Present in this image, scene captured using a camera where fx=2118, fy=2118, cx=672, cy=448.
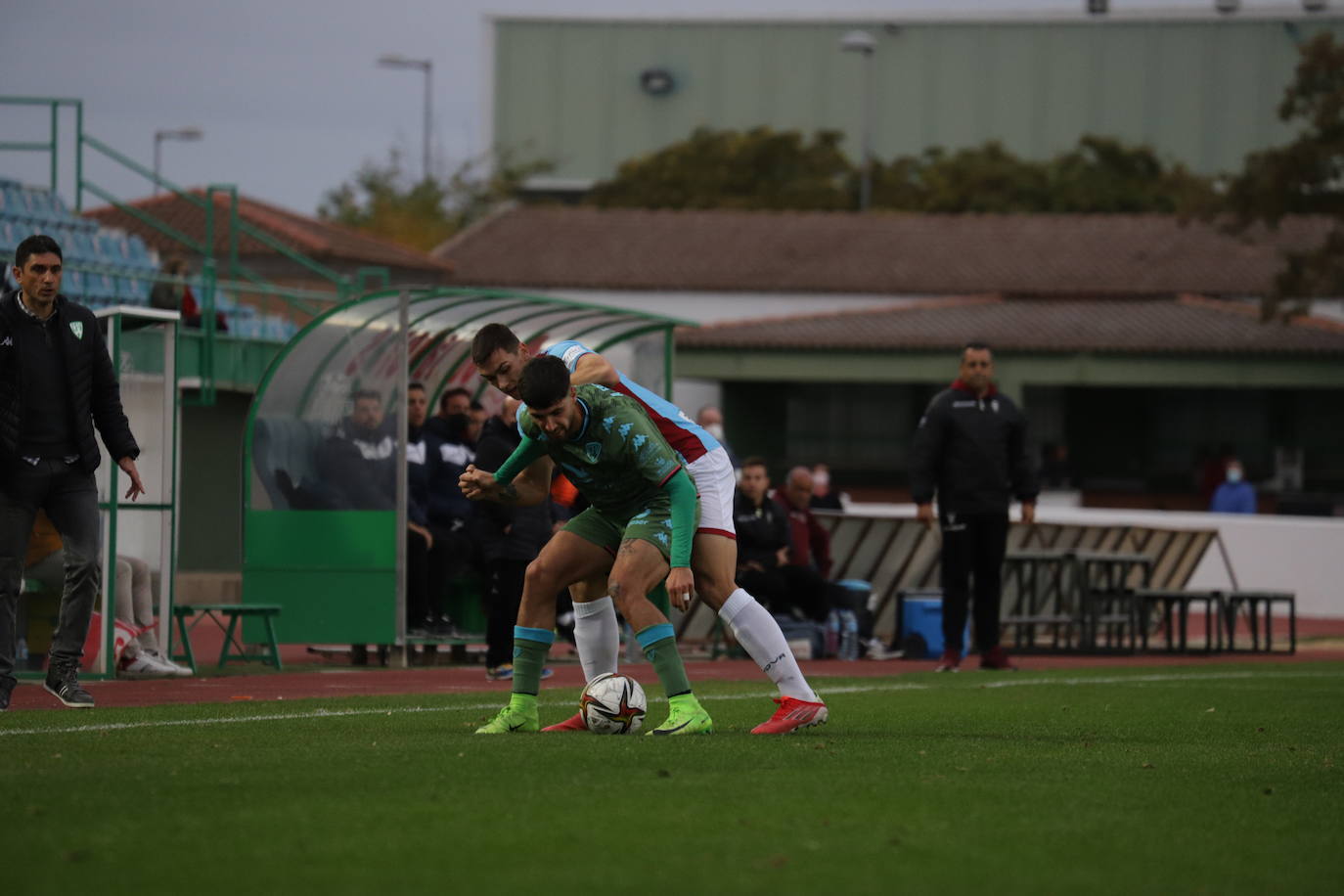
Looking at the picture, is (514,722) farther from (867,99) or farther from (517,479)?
(867,99)

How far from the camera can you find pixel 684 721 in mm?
9148

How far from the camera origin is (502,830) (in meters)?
6.28

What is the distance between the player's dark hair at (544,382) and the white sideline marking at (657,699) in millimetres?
2451

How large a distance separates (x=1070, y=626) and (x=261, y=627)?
24.9 ft

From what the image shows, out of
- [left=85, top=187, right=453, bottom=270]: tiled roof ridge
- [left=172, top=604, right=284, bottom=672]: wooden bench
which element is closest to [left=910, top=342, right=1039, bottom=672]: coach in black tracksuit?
[left=172, top=604, right=284, bottom=672]: wooden bench

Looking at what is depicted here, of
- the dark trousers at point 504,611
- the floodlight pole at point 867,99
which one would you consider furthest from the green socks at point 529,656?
the floodlight pole at point 867,99

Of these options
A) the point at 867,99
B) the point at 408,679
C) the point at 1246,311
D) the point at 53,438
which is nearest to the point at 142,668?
the point at 408,679

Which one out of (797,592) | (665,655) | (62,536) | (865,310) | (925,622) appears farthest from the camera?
(865,310)

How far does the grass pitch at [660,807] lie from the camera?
5.67m

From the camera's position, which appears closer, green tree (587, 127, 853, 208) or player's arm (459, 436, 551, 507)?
player's arm (459, 436, 551, 507)

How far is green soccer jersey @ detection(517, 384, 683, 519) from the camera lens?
345 inches

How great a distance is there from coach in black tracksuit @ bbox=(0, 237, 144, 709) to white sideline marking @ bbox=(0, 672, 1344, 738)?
1.09 metres

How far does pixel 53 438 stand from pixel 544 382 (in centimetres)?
330

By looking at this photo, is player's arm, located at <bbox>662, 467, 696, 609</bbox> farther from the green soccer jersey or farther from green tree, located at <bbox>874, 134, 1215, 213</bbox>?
green tree, located at <bbox>874, 134, 1215, 213</bbox>
